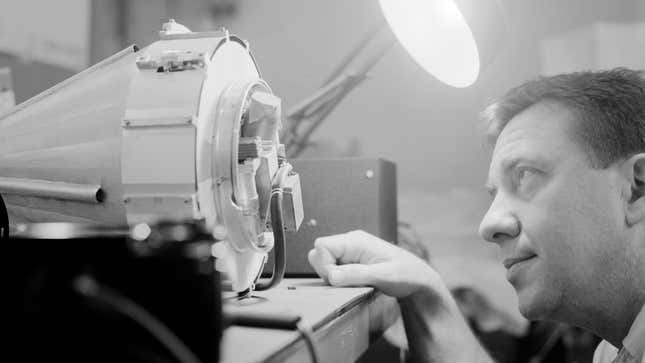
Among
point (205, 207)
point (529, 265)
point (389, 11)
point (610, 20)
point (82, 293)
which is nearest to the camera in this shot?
point (82, 293)

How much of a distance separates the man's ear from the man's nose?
0.15 meters

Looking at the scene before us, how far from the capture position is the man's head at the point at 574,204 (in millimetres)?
813

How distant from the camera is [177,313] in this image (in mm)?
332

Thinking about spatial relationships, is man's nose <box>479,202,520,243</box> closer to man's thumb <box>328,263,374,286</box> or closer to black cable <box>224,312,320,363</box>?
man's thumb <box>328,263,374,286</box>

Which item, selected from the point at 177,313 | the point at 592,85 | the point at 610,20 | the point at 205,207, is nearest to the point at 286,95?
the point at 610,20

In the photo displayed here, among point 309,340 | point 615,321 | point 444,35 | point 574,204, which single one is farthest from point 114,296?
point 444,35

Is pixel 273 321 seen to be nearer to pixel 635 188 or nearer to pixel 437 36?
pixel 635 188

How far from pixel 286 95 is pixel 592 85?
1204 mm

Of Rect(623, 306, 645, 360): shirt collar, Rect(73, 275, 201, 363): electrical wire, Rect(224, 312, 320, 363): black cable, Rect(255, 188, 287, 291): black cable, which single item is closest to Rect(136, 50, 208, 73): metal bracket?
Rect(255, 188, 287, 291): black cable

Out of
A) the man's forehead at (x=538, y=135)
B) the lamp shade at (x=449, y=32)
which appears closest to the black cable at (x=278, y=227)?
the man's forehead at (x=538, y=135)

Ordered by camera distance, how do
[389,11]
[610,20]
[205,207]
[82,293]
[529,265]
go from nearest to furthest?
[82,293]
[205,207]
[529,265]
[389,11]
[610,20]

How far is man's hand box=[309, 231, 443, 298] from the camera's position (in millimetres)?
902

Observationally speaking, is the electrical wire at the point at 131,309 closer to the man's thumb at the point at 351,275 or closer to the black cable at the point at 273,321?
the black cable at the point at 273,321

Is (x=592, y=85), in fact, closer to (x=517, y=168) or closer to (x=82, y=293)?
(x=517, y=168)
